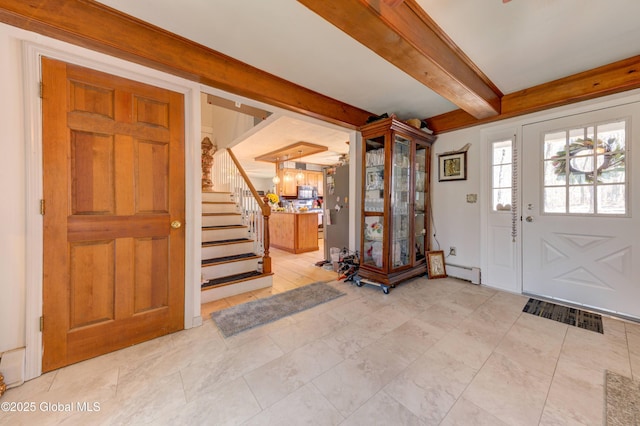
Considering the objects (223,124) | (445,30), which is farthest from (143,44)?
(223,124)

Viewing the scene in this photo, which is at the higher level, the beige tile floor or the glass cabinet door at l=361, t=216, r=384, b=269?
the glass cabinet door at l=361, t=216, r=384, b=269

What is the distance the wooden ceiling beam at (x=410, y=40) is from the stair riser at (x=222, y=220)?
310 centimetres

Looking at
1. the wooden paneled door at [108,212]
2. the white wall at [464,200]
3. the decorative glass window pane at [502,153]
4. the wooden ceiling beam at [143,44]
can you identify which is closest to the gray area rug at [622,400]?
the white wall at [464,200]

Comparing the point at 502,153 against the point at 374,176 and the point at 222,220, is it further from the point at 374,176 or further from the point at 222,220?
the point at 222,220

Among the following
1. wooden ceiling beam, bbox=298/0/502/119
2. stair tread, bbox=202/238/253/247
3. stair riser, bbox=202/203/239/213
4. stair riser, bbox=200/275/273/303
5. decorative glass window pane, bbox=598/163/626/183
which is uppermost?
wooden ceiling beam, bbox=298/0/502/119

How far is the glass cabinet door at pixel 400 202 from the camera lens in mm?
3108

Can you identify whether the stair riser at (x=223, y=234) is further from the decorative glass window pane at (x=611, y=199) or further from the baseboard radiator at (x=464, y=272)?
the decorative glass window pane at (x=611, y=199)

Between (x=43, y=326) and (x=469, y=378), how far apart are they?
2.82 metres

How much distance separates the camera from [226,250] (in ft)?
10.9

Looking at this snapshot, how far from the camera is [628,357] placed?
1722mm

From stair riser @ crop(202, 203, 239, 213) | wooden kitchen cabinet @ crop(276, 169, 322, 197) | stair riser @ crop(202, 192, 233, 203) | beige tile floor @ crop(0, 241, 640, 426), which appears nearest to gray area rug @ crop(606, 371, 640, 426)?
beige tile floor @ crop(0, 241, 640, 426)

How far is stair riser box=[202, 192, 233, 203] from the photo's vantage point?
4.28 metres

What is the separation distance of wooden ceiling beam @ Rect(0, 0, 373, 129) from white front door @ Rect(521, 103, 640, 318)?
9.60 ft

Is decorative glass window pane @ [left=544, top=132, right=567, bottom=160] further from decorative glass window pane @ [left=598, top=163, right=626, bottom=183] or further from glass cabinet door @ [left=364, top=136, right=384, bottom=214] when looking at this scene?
glass cabinet door @ [left=364, top=136, right=384, bottom=214]
